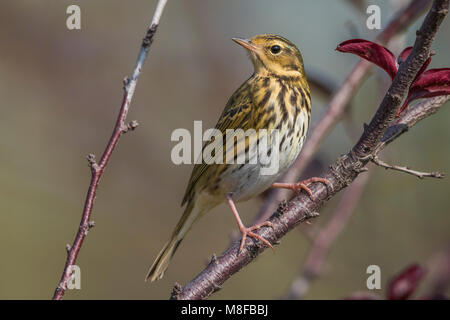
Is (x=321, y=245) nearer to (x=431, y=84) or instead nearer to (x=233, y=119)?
(x=233, y=119)

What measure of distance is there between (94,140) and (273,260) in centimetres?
236

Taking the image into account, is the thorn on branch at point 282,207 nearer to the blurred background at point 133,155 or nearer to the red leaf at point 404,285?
the red leaf at point 404,285

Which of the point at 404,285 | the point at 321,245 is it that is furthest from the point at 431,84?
the point at 321,245

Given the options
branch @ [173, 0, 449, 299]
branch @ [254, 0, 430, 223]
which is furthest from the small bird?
branch @ [173, 0, 449, 299]

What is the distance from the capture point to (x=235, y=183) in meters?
3.91

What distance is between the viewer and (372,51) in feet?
6.85

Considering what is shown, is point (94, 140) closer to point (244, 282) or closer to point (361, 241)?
point (244, 282)

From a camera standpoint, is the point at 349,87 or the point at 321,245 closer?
the point at 349,87

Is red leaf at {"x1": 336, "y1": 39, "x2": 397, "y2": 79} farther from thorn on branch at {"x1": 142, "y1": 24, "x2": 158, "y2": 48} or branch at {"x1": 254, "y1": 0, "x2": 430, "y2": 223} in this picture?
branch at {"x1": 254, "y1": 0, "x2": 430, "y2": 223}

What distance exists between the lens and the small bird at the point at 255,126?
372 centimetres

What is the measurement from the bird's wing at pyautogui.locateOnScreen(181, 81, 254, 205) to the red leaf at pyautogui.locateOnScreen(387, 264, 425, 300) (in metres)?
1.57

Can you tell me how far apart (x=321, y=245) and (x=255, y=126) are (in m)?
0.86

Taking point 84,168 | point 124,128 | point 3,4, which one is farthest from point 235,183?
point 3,4

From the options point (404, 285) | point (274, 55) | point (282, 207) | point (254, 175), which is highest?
point (274, 55)
